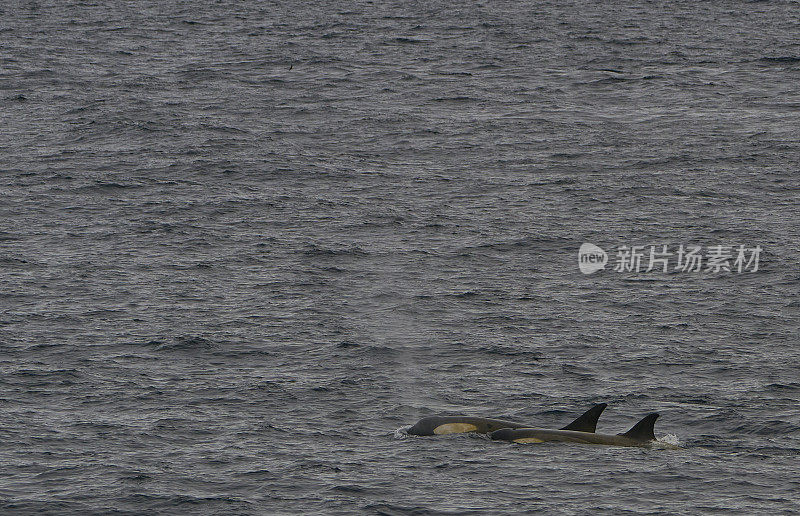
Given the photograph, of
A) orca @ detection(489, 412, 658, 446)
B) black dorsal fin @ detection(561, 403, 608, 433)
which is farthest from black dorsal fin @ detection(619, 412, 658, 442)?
black dorsal fin @ detection(561, 403, 608, 433)

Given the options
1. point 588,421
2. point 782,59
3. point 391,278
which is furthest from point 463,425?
point 782,59

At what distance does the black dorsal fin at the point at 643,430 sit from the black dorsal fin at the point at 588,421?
1.03m

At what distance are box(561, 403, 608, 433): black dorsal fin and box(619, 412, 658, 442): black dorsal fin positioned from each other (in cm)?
103

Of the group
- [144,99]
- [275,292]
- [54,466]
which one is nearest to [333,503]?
[54,466]

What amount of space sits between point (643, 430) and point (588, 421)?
5.15ft

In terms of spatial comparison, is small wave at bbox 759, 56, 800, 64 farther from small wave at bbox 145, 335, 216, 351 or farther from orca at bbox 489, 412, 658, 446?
orca at bbox 489, 412, 658, 446

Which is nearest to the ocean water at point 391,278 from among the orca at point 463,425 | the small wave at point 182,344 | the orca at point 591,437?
the small wave at point 182,344

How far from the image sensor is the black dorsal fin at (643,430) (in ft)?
124

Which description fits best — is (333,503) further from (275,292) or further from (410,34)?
(410,34)

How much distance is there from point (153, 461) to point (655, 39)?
274 ft

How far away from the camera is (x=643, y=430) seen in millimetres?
38031

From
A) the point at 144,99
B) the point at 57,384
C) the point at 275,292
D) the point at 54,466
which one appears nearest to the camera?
the point at 54,466

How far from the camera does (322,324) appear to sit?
51.0 metres

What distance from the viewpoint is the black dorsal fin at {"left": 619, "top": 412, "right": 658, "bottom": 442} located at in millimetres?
37781
